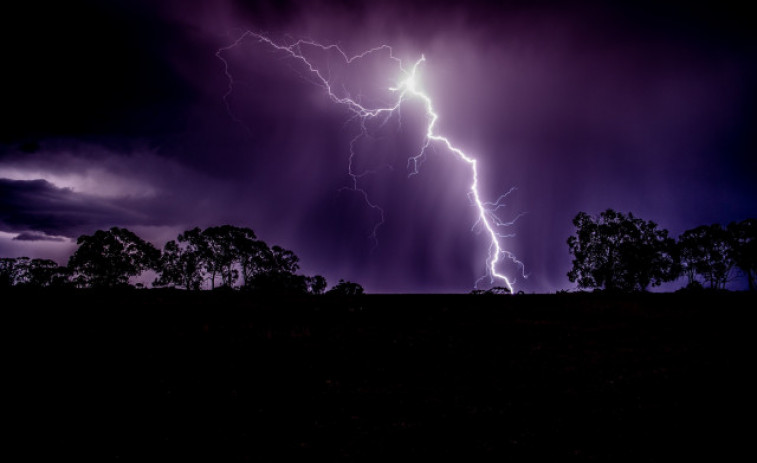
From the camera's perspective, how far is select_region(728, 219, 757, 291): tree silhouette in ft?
142

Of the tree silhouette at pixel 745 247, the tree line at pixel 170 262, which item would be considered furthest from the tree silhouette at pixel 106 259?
the tree silhouette at pixel 745 247

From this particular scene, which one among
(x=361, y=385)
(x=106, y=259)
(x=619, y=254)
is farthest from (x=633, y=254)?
(x=106, y=259)

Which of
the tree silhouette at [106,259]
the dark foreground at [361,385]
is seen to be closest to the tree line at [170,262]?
the tree silhouette at [106,259]

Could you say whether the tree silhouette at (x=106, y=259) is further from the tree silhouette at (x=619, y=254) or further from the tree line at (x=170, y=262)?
the tree silhouette at (x=619, y=254)

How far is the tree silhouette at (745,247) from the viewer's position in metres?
43.2

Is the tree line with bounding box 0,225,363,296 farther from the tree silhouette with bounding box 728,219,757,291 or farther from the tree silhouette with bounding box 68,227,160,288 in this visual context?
the tree silhouette with bounding box 728,219,757,291

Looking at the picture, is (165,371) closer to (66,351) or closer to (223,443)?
(66,351)

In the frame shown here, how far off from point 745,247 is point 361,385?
5473 centimetres

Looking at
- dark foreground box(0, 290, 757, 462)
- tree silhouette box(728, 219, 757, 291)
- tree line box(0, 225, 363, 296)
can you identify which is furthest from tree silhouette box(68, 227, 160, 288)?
tree silhouette box(728, 219, 757, 291)

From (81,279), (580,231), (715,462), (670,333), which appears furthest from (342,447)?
(81,279)

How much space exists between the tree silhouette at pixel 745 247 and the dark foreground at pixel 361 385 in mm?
38388

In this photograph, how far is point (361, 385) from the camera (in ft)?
28.5

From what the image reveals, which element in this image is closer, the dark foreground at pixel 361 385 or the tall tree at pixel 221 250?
the dark foreground at pixel 361 385

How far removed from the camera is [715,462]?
5352 mm
